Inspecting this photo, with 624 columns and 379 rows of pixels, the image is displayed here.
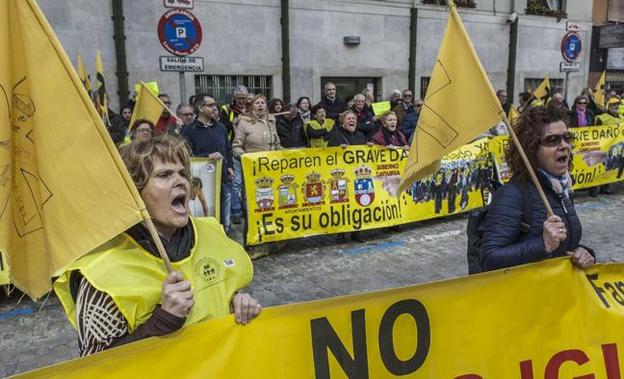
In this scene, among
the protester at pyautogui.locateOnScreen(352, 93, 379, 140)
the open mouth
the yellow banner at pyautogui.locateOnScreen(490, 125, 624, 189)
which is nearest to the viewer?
the open mouth

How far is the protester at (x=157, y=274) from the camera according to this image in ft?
5.98

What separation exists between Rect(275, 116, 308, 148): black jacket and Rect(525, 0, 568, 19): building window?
564 inches

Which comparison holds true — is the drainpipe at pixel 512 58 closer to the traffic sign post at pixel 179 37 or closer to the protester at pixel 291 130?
the protester at pixel 291 130

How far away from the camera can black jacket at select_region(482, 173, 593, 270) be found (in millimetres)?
2660

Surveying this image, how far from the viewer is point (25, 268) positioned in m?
1.97

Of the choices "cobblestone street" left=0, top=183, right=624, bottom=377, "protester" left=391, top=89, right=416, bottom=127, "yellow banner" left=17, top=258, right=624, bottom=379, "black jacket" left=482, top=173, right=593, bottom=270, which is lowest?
"cobblestone street" left=0, top=183, right=624, bottom=377

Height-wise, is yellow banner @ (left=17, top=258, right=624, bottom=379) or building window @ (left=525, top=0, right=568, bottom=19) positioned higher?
building window @ (left=525, top=0, right=568, bottom=19)

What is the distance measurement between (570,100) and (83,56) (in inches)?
688

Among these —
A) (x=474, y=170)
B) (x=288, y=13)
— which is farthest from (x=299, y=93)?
(x=474, y=170)

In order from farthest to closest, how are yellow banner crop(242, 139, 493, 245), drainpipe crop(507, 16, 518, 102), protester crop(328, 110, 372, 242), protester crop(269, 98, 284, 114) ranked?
1. drainpipe crop(507, 16, 518, 102)
2. protester crop(269, 98, 284, 114)
3. protester crop(328, 110, 372, 242)
4. yellow banner crop(242, 139, 493, 245)

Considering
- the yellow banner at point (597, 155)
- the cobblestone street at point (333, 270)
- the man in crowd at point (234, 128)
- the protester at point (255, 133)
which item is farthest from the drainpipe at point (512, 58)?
the protester at point (255, 133)

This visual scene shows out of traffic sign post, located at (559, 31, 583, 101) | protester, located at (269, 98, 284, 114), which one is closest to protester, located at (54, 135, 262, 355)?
protester, located at (269, 98, 284, 114)

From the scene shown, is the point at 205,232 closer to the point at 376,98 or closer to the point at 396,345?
the point at 396,345

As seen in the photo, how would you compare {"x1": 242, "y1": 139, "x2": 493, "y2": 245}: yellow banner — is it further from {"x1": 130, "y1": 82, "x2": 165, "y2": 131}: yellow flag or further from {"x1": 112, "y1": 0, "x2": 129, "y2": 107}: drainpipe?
{"x1": 112, "y1": 0, "x2": 129, "y2": 107}: drainpipe
